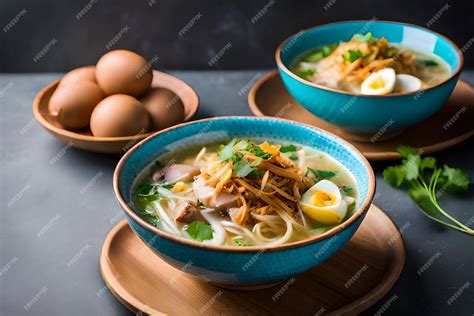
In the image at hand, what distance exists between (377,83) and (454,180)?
486 mm

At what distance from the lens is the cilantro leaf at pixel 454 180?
Result: 2.32 meters

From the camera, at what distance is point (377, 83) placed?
2598 mm

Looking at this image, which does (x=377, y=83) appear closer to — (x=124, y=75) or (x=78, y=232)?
(x=124, y=75)

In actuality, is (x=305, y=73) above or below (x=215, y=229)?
below

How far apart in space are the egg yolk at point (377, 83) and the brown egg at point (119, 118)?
0.85 m

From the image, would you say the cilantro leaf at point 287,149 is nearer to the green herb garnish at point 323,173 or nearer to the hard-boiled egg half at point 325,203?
the green herb garnish at point 323,173

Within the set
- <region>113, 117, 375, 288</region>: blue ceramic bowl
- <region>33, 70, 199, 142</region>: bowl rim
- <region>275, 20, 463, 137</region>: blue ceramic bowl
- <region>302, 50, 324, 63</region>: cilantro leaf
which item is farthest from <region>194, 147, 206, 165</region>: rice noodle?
<region>302, 50, 324, 63</region>: cilantro leaf

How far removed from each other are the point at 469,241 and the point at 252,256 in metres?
0.87

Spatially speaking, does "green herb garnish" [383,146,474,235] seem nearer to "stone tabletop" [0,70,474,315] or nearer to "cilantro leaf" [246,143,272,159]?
"stone tabletop" [0,70,474,315]

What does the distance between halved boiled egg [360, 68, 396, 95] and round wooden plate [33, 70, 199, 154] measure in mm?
671

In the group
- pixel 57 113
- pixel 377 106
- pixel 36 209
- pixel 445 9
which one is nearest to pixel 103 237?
pixel 36 209

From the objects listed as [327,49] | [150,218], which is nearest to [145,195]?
[150,218]

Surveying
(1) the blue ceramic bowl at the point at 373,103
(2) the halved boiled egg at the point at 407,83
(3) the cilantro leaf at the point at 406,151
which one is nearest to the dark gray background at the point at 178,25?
(1) the blue ceramic bowl at the point at 373,103

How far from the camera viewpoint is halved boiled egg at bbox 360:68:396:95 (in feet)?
8.38
